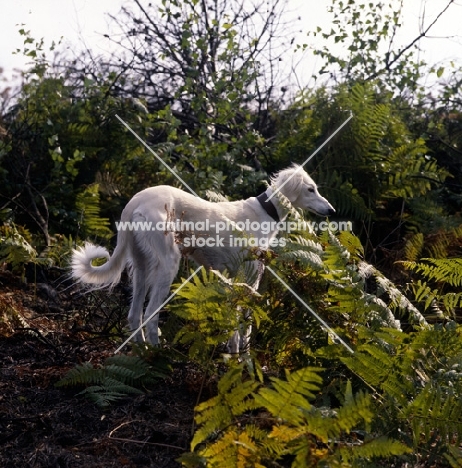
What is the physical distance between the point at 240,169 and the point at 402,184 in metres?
1.92

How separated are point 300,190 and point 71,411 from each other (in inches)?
146

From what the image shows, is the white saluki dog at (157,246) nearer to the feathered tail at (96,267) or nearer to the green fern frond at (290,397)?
the feathered tail at (96,267)

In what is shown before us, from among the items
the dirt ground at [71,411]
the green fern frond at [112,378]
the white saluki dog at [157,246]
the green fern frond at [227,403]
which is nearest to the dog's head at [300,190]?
the white saluki dog at [157,246]

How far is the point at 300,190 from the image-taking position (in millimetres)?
7039

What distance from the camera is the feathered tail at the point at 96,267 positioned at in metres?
5.41

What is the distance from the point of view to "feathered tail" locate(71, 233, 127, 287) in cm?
541

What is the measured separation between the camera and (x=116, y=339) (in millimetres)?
5391

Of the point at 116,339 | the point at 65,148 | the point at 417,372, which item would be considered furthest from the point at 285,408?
the point at 65,148

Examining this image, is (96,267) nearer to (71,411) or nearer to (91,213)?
(71,411)

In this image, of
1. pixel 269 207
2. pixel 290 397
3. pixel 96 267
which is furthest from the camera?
pixel 269 207

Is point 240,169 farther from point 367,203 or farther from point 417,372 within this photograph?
point 417,372

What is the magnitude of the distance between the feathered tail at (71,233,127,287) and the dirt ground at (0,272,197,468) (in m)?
0.31

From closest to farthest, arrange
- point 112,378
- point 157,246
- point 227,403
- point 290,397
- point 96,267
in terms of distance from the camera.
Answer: point 290,397, point 227,403, point 112,378, point 96,267, point 157,246

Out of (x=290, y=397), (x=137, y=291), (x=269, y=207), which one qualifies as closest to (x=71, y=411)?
(x=290, y=397)
